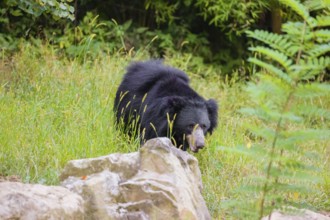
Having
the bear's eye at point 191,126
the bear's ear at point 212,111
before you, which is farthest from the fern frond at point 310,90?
the bear's ear at point 212,111

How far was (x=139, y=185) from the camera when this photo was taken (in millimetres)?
4098

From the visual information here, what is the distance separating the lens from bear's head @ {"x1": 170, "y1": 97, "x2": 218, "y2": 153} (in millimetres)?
6156

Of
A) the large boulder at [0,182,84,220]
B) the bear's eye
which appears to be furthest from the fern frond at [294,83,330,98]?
the bear's eye

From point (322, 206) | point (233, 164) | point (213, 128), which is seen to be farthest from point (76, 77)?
point (322, 206)

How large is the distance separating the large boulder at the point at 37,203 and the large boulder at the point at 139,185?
0.19 meters

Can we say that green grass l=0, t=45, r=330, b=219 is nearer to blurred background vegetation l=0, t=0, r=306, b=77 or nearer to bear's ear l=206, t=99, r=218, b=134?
bear's ear l=206, t=99, r=218, b=134

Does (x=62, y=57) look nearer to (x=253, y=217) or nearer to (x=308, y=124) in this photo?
(x=308, y=124)

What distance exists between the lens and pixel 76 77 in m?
7.84

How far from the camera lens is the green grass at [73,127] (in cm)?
518

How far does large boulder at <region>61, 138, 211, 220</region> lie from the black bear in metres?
1.47

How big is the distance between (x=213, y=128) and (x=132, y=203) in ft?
8.78

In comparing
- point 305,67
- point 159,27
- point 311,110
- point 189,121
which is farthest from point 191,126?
point 159,27

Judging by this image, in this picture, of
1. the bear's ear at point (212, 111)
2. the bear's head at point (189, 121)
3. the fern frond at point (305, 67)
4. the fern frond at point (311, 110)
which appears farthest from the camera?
the bear's ear at point (212, 111)

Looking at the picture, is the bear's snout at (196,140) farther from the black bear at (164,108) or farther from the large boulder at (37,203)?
the large boulder at (37,203)
